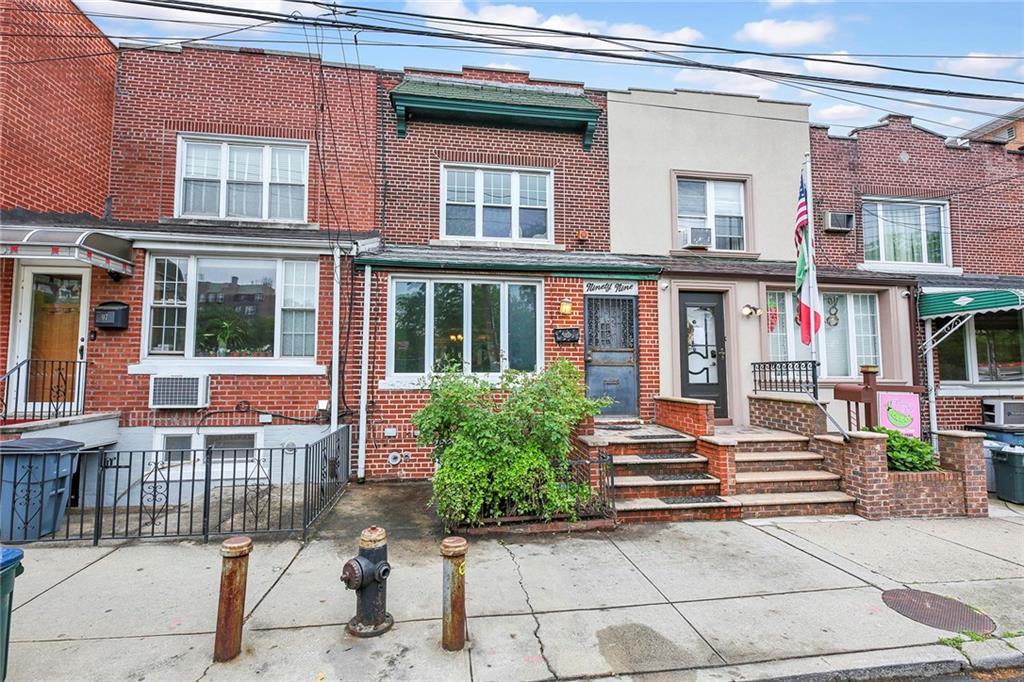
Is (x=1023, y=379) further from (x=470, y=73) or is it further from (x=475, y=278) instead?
(x=470, y=73)

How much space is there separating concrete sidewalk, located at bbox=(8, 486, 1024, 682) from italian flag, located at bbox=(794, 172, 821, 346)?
3.20m

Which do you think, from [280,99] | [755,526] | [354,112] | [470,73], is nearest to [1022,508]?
[755,526]

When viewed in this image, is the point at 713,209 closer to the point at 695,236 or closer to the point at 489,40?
the point at 695,236

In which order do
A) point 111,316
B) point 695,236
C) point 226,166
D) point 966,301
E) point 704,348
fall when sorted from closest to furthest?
point 111,316 < point 226,166 < point 966,301 < point 704,348 < point 695,236

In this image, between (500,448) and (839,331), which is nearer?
(500,448)

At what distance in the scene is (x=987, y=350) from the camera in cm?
1044

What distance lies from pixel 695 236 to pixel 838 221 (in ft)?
10.3

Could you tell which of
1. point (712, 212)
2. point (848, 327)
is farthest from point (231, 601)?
point (848, 327)

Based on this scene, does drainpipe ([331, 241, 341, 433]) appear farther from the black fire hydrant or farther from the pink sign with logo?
the pink sign with logo

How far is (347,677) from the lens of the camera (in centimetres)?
295

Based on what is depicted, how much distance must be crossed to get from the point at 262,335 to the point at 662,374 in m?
7.19

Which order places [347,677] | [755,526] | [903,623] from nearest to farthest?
[347,677] < [903,623] < [755,526]

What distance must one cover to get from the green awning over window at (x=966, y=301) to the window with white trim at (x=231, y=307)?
12.0 m

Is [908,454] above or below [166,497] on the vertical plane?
above
